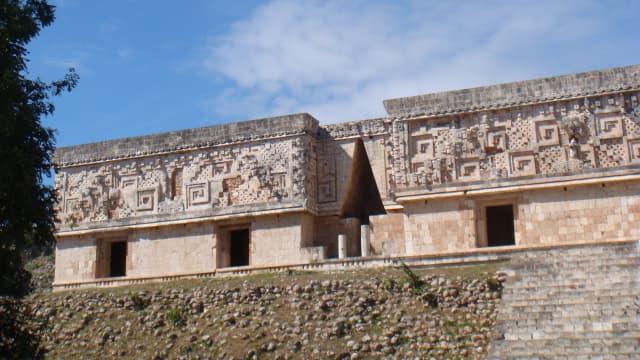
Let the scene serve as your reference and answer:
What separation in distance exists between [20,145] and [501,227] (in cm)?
1250

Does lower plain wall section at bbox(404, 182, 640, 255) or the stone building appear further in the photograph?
the stone building

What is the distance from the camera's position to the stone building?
15.0 m

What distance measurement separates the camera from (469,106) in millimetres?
15852

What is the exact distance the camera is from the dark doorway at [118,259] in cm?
2033

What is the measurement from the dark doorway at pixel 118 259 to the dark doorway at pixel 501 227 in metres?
8.52

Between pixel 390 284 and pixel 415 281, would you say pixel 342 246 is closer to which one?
pixel 390 284

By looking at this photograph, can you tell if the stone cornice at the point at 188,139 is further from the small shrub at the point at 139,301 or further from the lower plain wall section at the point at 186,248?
the small shrub at the point at 139,301

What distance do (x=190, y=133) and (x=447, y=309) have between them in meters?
7.72

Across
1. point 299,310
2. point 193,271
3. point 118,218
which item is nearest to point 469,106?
point 299,310

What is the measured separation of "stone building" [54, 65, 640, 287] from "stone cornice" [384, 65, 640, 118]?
0.02m

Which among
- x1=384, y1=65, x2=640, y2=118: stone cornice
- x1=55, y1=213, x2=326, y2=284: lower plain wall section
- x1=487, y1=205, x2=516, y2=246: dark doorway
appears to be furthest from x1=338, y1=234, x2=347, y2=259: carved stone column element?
x1=487, y1=205, x2=516, y2=246: dark doorway

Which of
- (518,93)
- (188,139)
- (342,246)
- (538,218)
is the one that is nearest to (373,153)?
(342,246)

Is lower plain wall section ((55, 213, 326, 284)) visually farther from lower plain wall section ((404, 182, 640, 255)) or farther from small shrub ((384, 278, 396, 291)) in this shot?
small shrub ((384, 278, 396, 291))

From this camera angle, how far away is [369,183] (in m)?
18.0
